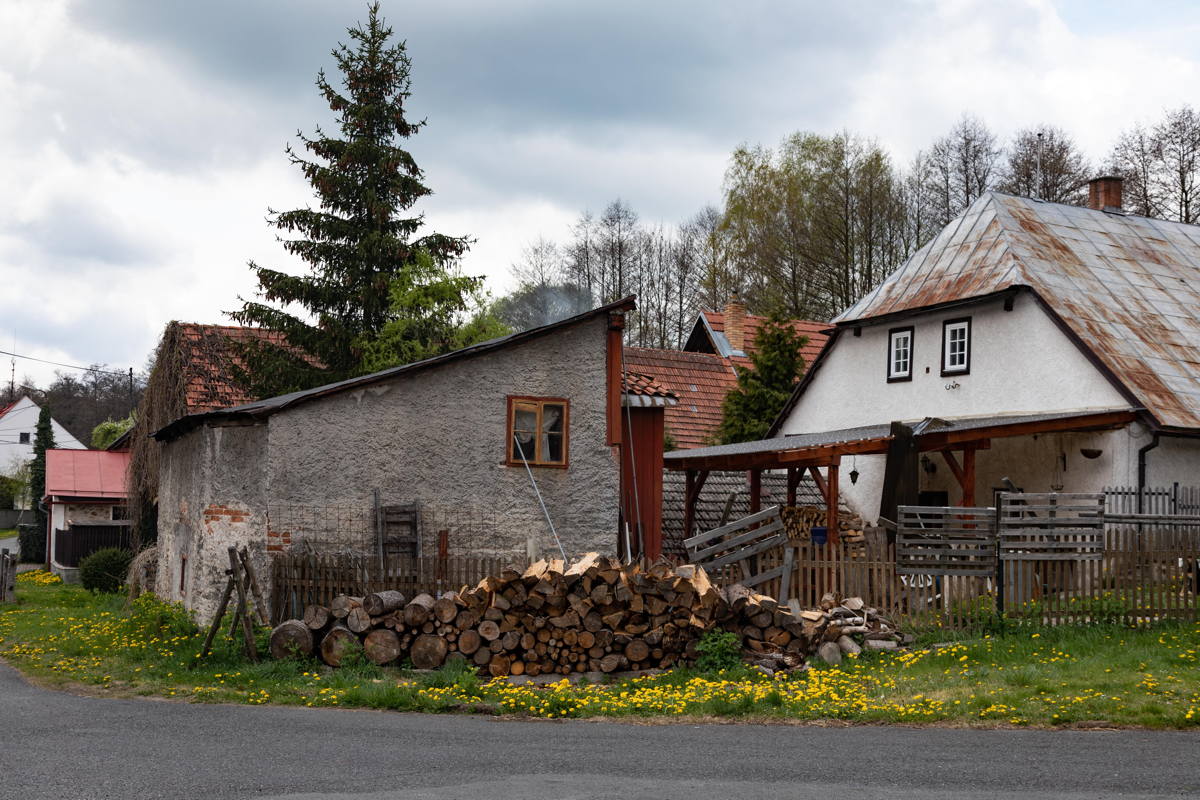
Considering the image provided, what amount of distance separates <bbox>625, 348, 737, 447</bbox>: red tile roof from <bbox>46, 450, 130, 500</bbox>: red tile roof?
598 inches

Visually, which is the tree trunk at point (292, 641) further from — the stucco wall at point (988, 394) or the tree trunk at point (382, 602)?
the stucco wall at point (988, 394)

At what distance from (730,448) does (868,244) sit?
721 inches

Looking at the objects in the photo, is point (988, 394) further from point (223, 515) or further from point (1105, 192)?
point (223, 515)

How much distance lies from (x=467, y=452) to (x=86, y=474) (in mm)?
24858

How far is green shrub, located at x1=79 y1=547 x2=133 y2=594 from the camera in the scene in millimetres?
27047

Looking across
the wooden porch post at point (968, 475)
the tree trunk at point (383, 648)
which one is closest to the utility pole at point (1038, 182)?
the wooden porch post at point (968, 475)

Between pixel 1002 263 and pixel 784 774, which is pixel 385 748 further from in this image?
pixel 1002 263

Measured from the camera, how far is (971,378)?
81.5 ft

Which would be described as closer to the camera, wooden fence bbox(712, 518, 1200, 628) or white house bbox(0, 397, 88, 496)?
wooden fence bbox(712, 518, 1200, 628)

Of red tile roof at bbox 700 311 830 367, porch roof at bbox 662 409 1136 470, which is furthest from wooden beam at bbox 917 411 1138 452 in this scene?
red tile roof at bbox 700 311 830 367

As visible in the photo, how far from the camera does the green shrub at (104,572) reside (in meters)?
27.0

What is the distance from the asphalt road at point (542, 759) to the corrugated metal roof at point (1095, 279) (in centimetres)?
1286

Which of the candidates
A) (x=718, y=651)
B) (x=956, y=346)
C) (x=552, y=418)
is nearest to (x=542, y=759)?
(x=718, y=651)

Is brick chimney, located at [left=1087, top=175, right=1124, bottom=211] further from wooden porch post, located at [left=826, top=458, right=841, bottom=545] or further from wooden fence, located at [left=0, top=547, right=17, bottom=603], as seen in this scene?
wooden fence, located at [left=0, top=547, right=17, bottom=603]
